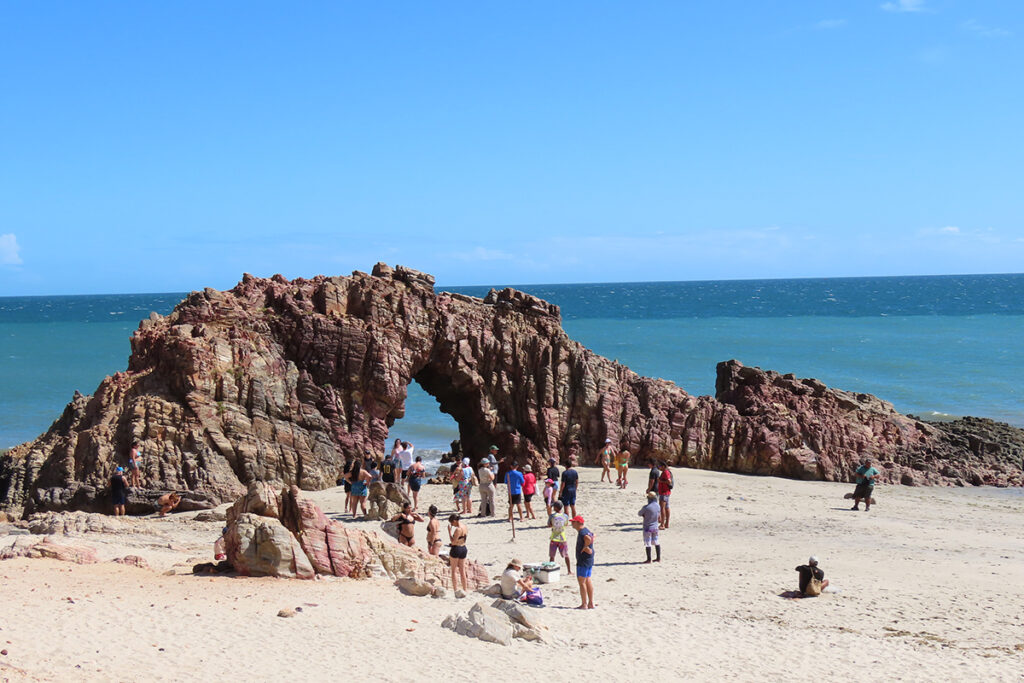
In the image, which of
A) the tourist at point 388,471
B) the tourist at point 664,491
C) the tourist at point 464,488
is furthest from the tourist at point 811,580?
the tourist at point 388,471

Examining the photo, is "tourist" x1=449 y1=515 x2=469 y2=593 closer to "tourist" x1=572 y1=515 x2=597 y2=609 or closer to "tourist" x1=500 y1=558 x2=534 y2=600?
"tourist" x1=500 y1=558 x2=534 y2=600

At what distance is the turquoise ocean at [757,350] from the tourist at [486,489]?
1430 cm

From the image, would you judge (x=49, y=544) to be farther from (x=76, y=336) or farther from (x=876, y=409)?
(x=76, y=336)

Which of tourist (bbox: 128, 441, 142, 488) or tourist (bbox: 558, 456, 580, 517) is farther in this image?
tourist (bbox: 128, 441, 142, 488)

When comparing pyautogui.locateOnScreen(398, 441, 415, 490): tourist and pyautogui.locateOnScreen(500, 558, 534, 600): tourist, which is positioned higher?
pyautogui.locateOnScreen(398, 441, 415, 490): tourist

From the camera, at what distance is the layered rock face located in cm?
2258

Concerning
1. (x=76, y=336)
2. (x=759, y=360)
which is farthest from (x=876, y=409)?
(x=76, y=336)

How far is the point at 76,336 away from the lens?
94375 mm

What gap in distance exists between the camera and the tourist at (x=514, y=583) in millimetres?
14930

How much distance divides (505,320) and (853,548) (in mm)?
12090

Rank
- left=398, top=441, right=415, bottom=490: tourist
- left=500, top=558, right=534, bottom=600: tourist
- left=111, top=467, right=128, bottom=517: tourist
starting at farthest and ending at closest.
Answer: left=398, top=441, right=415, bottom=490: tourist
left=111, top=467, right=128, bottom=517: tourist
left=500, top=558, right=534, bottom=600: tourist

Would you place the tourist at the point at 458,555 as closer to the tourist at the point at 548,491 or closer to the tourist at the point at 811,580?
the tourist at the point at 811,580

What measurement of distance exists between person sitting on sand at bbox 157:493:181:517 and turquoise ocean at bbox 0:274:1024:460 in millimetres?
15375

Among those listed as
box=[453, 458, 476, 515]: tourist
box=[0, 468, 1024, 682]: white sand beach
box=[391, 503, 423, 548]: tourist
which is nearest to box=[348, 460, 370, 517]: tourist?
box=[0, 468, 1024, 682]: white sand beach
